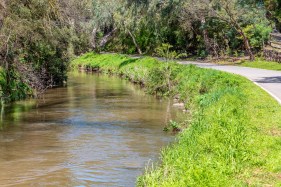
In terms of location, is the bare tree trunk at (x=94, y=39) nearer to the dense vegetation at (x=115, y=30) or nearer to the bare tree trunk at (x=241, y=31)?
the dense vegetation at (x=115, y=30)

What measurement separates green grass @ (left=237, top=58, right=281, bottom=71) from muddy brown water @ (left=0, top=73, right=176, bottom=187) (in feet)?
36.1

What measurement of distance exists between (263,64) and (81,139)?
2510 cm

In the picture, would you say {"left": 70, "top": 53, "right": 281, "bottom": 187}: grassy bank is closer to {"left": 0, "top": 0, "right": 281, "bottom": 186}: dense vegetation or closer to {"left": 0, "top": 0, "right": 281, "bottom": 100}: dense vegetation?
{"left": 0, "top": 0, "right": 281, "bottom": 186}: dense vegetation

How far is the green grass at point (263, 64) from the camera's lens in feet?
129

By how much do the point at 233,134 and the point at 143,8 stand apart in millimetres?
41405

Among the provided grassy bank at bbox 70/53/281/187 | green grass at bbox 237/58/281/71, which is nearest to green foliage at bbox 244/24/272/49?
green grass at bbox 237/58/281/71

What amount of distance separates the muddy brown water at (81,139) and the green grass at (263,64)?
1101 cm

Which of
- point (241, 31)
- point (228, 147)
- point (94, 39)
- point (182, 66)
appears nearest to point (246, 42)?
point (241, 31)

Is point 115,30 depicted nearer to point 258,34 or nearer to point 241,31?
point 258,34

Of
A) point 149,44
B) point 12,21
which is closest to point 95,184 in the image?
point 12,21

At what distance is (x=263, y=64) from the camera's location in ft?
137

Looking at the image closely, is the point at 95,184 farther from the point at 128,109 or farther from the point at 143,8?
the point at 143,8

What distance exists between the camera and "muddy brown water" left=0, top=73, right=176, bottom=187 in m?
15.0

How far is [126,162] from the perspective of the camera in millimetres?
16266
